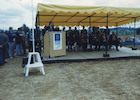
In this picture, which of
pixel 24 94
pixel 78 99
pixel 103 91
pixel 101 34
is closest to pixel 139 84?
pixel 103 91

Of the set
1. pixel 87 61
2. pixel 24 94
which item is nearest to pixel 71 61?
pixel 87 61

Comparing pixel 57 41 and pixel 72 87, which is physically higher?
pixel 57 41

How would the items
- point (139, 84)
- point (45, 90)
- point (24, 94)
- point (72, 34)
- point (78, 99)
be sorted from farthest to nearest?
point (72, 34) < point (139, 84) < point (45, 90) < point (24, 94) < point (78, 99)

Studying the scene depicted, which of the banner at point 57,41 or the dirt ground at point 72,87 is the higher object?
the banner at point 57,41

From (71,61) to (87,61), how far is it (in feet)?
2.67

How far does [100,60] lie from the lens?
7.46 meters

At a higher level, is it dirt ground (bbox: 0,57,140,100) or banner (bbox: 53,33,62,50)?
banner (bbox: 53,33,62,50)

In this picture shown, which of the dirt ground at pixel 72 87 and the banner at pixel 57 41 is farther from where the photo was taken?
the banner at pixel 57 41

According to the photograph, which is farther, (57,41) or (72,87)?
(57,41)

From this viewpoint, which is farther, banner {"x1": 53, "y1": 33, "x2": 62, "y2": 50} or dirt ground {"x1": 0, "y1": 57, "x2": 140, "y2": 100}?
banner {"x1": 53, "y1": 33, "x2": 62, "y2": 50}

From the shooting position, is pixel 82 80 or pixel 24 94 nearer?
pixel 24 94

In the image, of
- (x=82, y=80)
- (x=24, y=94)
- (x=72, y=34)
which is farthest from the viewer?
(x=72, y=34)

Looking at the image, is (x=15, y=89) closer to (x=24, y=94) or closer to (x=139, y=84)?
(x=24, y=94)

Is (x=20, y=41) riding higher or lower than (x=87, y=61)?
higher
